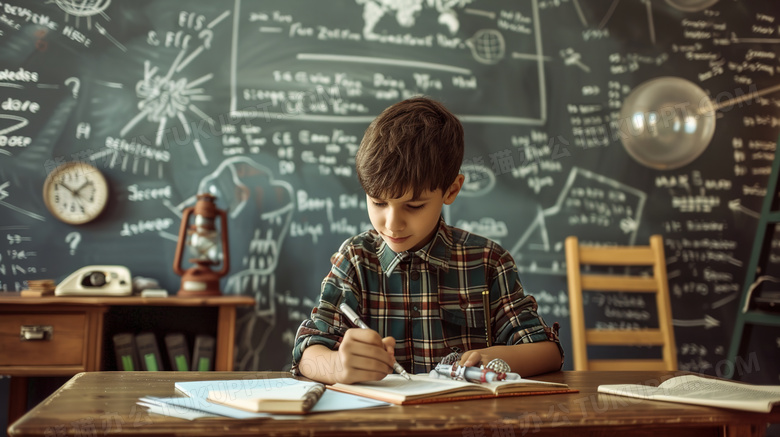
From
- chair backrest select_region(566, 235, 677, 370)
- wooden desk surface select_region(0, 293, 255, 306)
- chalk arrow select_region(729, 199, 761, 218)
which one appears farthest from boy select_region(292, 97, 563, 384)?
chalk arrow select_region(729, 199, 761, 218)

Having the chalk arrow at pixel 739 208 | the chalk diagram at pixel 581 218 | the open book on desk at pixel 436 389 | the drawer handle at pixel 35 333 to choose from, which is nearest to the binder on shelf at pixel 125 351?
the drawer handle at pixel 35 333

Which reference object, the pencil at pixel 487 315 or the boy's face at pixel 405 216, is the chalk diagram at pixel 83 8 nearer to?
the boy's face at pixel 405 216

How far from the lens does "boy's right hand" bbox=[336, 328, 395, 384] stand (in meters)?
0.97

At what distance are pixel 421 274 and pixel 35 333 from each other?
148cm

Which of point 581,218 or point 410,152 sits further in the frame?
point 581,218

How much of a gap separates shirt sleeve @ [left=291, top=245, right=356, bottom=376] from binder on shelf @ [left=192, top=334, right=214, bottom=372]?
1240mm

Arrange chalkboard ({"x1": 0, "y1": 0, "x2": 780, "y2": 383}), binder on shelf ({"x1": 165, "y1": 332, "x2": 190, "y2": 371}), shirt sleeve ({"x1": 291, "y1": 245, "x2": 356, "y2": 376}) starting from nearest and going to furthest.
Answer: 1. shirt sleeve ({"x1": 291, "y1": 245, "x2": 356, "y2": 376})
2. binder on shelf ({"x1": 165, "y1": 332, "x2": 190, "y2": 371})
3. chalkboard ({"x1": 0, "y1": 0, "x2": 780, "y2": 383})

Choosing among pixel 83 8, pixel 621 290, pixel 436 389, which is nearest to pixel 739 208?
pixel 621 290

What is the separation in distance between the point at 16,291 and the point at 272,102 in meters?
1.30

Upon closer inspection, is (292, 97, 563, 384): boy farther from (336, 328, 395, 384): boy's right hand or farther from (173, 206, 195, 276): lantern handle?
(173, 206, 195, 276): lantern handle

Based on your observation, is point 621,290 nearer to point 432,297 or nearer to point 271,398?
point 432,297

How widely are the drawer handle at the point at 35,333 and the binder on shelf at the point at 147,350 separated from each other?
1.14 ft

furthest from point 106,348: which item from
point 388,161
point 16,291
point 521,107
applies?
point 521,107

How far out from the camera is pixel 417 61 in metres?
2.80
